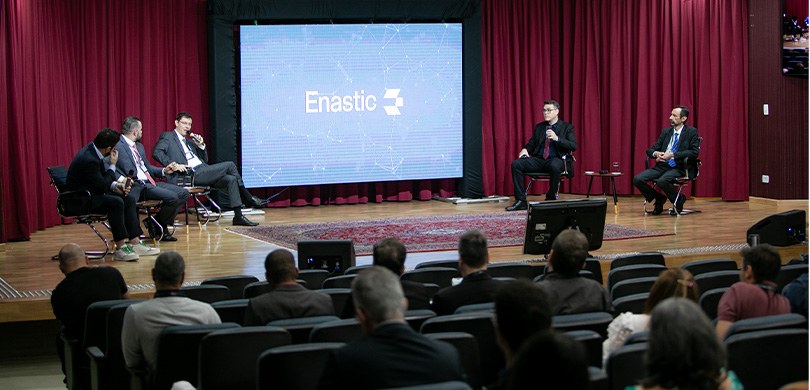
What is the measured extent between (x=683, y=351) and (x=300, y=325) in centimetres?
205

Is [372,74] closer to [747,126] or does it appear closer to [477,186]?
[477,186]

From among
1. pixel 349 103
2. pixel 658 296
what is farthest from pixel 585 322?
pixel 349 103

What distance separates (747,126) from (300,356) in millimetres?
9966

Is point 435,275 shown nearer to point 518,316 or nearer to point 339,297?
point 339,297

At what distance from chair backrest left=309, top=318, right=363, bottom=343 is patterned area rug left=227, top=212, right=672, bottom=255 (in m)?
4.79

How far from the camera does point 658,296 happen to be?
4.04 metres

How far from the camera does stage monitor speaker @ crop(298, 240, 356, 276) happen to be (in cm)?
690

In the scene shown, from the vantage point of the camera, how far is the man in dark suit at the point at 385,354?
3.13 metres

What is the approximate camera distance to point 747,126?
40.9 ft

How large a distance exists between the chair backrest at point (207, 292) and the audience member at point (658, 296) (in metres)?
2.24

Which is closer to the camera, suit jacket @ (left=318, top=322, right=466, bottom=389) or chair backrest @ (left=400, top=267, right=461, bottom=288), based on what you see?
suit jacket @ (left=318, top=322, right=466, bottom=389)

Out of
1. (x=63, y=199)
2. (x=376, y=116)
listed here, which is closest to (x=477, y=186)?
(x=376, y=116)

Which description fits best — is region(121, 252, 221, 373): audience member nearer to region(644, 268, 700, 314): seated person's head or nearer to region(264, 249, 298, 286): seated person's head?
region(264, 249, 298, 286): seated person's head

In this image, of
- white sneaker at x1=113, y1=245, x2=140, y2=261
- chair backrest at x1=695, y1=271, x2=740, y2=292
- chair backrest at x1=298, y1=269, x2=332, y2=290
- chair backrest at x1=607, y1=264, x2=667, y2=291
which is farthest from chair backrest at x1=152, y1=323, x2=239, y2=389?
white sneaker at x1=113, y1=245, x2=140, y2=261
